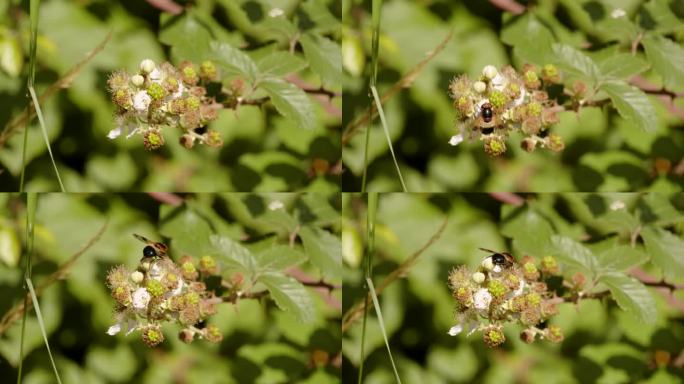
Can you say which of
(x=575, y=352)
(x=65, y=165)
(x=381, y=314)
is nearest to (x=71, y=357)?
(x=65, y=165)

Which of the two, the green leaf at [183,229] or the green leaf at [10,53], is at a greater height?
the green leaf at [10,53]

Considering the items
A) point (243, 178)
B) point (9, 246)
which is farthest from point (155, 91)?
point (9, 246)

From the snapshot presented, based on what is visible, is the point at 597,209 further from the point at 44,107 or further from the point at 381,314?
the point at 44,107

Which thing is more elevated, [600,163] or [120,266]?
[600,163]

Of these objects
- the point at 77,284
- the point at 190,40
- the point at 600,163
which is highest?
the point at 190,40

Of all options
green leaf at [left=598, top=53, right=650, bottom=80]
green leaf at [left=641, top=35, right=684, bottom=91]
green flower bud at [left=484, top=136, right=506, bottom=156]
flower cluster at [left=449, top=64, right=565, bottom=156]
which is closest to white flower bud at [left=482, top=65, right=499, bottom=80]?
flower cluster at [left=449, top=64, right=565, bottom=156]

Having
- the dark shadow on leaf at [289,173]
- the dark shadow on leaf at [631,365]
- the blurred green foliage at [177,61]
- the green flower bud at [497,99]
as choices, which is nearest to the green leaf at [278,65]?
the blurred green foliage at [177,61]

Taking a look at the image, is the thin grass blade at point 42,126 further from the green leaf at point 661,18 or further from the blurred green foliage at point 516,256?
the green leaf at point 661,18
